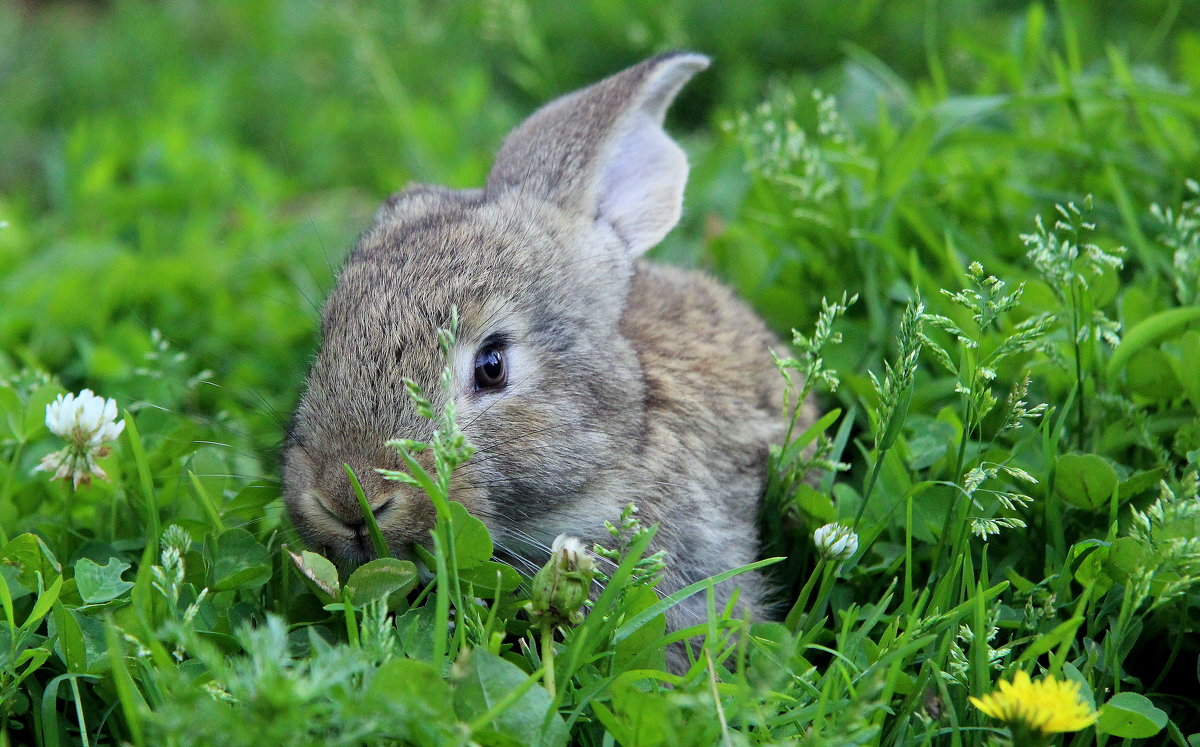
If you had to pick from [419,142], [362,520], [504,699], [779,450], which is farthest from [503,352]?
[419,142]

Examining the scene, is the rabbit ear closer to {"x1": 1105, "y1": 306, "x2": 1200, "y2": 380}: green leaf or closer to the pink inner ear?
the pink inner ear

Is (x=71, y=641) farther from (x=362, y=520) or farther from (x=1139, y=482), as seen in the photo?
(x=1139, y=482)

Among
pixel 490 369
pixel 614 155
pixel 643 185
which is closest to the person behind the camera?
pixel 490 369

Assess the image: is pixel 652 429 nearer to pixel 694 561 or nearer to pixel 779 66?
pixel 694 561

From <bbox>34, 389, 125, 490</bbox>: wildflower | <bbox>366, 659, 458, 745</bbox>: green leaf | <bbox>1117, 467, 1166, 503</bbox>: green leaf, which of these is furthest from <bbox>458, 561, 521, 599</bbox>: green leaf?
<bbox>1117, 467, 1166, 503</bbox>: green leaf

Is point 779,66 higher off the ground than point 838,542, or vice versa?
point 779,66

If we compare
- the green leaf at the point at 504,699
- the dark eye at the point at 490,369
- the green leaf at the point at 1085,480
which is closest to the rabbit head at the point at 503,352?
the dark eye at the point at 490,369

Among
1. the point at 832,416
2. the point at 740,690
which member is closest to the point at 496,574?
the point at 740,690
